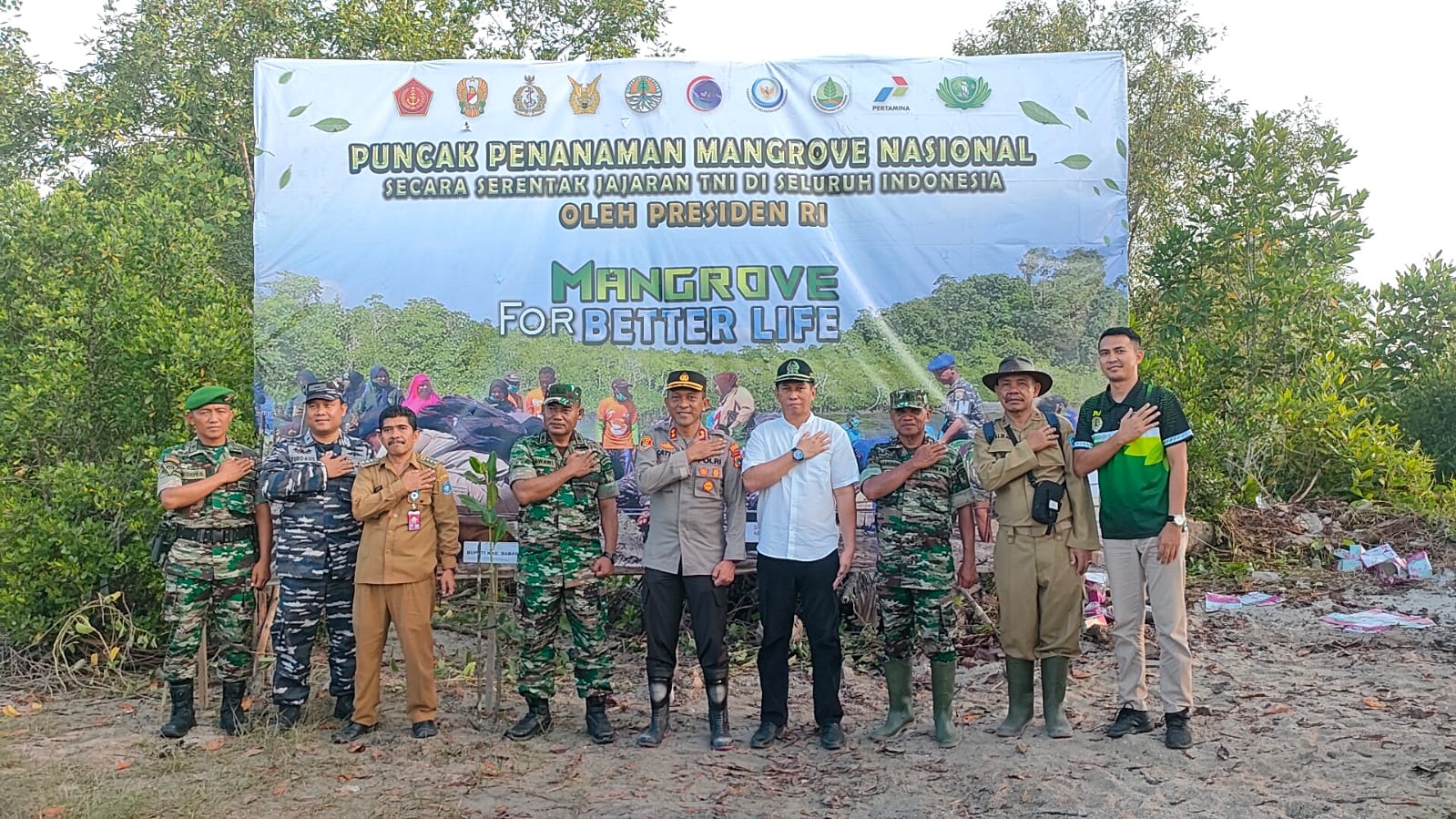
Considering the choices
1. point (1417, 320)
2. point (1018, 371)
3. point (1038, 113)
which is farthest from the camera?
point (1417, 320)

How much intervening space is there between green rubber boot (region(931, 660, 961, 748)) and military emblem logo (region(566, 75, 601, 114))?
3364 mm

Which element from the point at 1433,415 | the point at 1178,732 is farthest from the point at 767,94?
the point at 1433,415

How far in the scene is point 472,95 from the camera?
5.93 meters

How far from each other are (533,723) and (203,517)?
1684 mm

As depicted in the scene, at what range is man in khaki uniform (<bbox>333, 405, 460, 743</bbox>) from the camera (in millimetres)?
4664

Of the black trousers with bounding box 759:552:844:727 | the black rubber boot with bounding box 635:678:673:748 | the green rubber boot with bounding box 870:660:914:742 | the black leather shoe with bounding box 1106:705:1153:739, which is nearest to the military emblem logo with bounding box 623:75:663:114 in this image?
the black trousers with bounding box 759:552:844:727

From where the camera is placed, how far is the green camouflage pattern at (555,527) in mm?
4691

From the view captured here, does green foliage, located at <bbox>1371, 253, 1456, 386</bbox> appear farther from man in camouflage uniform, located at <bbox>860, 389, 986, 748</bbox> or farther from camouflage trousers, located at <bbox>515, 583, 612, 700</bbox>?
camouflage trousers, located at <bbox>515, 583, 612, 700</bbox>

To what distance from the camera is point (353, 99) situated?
594cm

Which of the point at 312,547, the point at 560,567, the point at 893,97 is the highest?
the point at 893,97

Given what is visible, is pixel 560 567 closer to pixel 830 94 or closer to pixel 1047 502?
pixel 1047 502

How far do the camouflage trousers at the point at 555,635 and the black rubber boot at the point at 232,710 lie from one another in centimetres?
126

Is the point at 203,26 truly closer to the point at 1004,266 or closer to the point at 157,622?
the point at 157,622

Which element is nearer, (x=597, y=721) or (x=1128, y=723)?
(x=1128, y=723)
